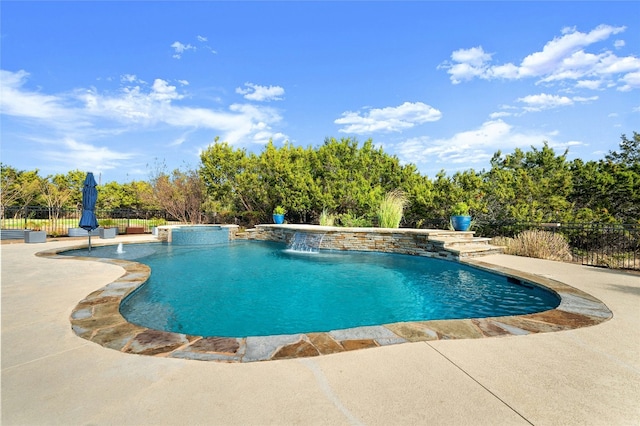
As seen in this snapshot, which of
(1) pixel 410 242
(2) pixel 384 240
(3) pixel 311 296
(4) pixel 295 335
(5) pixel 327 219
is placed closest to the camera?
(4) pixel 295 335

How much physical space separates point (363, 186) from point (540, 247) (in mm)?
8061

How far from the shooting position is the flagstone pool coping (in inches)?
97.7

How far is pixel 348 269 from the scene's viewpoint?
746 cm

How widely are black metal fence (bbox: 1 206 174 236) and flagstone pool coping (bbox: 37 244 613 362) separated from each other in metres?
13.6

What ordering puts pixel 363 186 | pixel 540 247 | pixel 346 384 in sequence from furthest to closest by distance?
1. pixel 363 186
2. pixel 540 247
3. pixel 346 384

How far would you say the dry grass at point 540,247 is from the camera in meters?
8.12

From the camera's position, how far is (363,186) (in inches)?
579

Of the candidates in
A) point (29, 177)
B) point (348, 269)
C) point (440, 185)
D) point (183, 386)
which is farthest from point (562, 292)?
point (29, 177)

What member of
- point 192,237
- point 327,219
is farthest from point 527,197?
point 192,237

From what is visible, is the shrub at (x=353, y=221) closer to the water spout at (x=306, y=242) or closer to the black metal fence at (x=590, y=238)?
the water spout at (x=306, y=242)

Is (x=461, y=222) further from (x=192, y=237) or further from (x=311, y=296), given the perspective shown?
(x=192, y=237)

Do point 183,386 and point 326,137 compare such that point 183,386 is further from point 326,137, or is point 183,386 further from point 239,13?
point 326,137

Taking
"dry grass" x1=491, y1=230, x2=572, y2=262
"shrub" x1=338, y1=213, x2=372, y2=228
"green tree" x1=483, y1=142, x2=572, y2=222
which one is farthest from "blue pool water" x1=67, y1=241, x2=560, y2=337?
"shrub" x1=338, y1=213, x2=372, y2=228

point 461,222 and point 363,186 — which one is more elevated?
point 363,186
